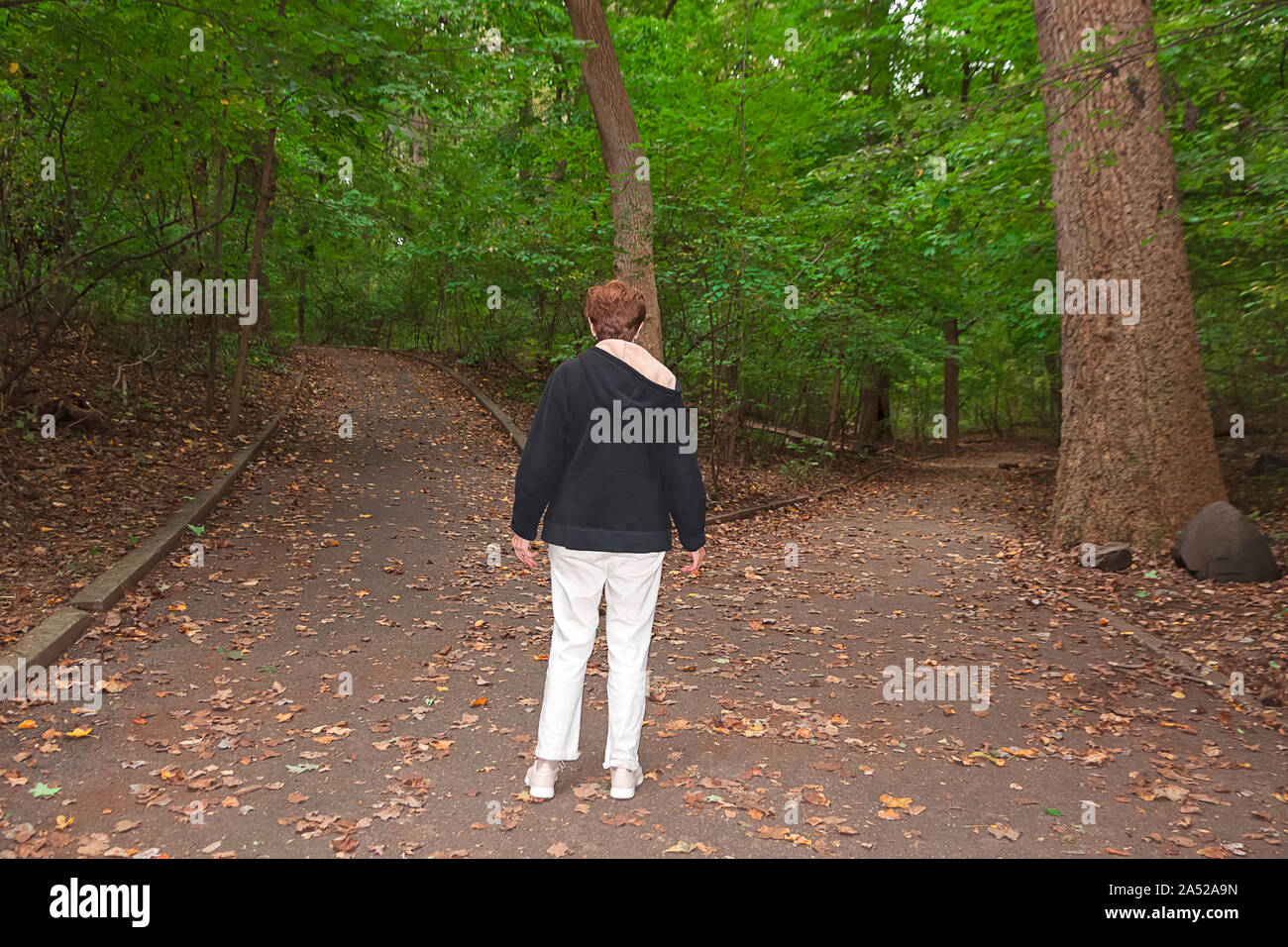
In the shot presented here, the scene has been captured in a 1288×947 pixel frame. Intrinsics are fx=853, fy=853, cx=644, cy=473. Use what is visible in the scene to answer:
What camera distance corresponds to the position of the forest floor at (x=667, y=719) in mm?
3617

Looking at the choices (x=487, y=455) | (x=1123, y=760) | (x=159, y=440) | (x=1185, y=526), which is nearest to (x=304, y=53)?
(x=159, y=440)

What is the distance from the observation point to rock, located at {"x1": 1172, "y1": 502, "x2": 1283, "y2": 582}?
7.29 m

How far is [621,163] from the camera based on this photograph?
39.4 ft

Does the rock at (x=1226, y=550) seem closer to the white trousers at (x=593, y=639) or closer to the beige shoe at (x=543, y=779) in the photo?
the white trousers at (x=593, y=639)

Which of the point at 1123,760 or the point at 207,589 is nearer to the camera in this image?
the point at 1123,760

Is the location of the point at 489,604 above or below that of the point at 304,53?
below

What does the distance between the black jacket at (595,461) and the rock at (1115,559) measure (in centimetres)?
628

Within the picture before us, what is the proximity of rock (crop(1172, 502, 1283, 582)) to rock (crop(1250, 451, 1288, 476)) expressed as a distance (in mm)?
4994

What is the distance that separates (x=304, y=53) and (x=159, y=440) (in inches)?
222

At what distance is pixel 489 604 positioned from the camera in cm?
731

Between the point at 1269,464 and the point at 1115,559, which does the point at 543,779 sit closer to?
the point at 1115,559

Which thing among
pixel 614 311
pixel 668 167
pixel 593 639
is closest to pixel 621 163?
pixel 668 167

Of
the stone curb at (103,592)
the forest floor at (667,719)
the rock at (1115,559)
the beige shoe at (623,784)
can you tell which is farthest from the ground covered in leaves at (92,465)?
the rock at (1115,559)

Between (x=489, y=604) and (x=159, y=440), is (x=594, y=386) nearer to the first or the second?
(x=489, y=604)
